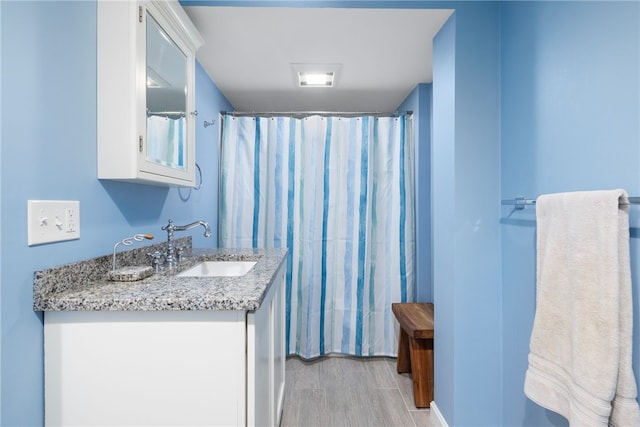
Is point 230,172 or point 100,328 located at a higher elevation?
point 230,172

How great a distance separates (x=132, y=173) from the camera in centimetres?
115

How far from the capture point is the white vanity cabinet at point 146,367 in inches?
36.2

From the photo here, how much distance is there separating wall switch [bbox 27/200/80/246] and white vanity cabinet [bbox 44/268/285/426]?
0.22 metres

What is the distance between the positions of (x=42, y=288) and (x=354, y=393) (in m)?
1.77

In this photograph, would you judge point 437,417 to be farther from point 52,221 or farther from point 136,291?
point 52,221

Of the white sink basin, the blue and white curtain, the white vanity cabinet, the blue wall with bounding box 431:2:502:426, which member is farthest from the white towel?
the blue and white curtain

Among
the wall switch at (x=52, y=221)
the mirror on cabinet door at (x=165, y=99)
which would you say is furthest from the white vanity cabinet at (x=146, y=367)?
the mirror on cabinet door at (x=165, y=99)

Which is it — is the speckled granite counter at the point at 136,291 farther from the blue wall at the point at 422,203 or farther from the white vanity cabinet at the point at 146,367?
the blue wall at the point at 422,203

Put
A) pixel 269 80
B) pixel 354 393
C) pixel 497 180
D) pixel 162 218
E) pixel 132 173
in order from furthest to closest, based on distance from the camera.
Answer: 1. pixel 269 80
2. pixel 354 393
3. pixel 162 218
4. pixel 497 180
5. pixel 132 173

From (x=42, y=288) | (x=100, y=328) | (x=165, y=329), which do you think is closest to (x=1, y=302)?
(x=42, y=288)

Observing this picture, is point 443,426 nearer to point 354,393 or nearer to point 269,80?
point 354,393

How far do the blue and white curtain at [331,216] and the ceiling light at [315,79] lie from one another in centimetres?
25

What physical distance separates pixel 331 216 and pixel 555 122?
1545 mm

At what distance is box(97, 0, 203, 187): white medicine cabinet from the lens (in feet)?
3.75
